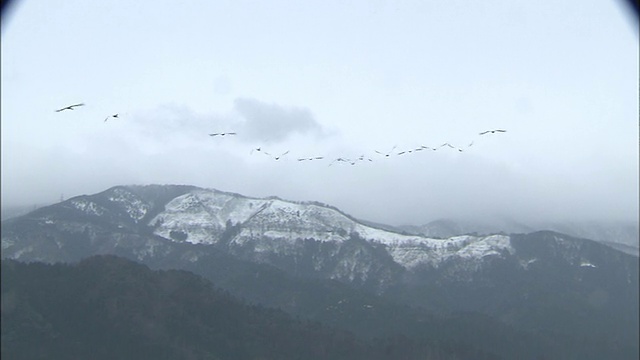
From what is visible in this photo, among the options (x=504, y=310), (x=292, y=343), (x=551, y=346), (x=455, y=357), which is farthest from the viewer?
(x=504, y=310)

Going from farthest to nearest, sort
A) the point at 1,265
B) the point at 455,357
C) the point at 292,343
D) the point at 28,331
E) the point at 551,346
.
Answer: the point at 551,346
the point at 455,357
the point at 292,343
the point at 28,331
the point at 1,265

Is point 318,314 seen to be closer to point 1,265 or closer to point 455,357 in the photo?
point 455,357

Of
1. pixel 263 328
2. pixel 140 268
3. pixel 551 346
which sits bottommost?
pixel 551 346

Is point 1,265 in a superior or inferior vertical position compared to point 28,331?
superior

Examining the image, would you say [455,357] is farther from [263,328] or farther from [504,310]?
[504,310]

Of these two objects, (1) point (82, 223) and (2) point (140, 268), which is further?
(1) point (82, 223)

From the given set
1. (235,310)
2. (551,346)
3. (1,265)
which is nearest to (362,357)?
(235,310)

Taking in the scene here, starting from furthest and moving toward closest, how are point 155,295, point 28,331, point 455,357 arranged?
point 455,357, point 155,295, point 28,331

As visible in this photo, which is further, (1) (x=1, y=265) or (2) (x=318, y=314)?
(2) (x=318, y=314)

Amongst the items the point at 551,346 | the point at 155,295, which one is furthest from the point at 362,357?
the point at 551,346
